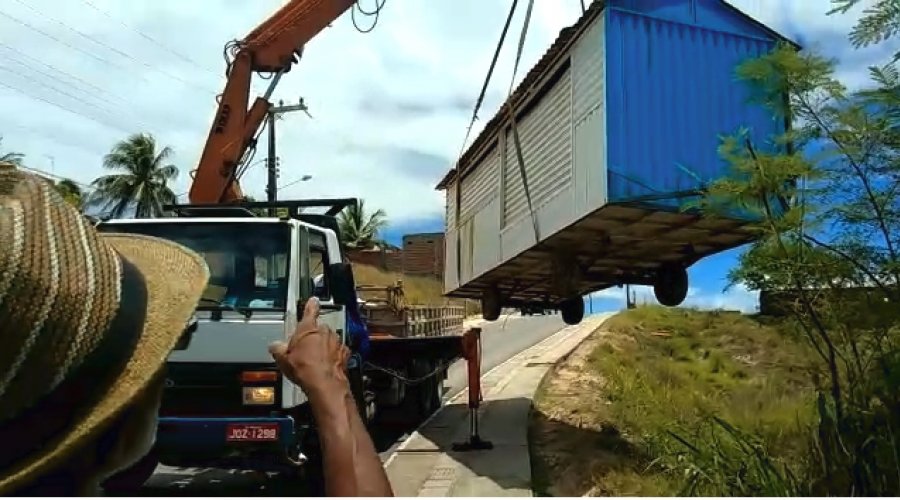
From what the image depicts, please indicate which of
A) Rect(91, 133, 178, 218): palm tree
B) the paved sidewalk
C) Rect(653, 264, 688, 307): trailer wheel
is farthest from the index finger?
Rect(91, 133, 178, 218): palm tree

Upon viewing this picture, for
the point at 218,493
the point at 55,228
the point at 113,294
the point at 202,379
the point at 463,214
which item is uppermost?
the point at 463,214

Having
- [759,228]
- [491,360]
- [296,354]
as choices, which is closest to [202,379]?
[759,228]

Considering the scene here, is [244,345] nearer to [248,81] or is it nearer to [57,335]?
[57,335]

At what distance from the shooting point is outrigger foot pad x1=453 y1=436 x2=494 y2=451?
1020cm

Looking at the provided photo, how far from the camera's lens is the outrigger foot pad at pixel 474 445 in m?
10.2

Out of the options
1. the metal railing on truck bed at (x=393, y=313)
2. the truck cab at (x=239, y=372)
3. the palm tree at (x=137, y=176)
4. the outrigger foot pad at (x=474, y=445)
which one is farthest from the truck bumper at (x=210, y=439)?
the palm tree at (x=137, y=176)

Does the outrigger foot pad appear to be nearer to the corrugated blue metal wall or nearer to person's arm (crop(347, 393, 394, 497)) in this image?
the corrugated blue metal wall

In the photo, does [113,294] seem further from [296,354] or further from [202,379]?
[202,379]

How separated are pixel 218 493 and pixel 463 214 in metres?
6.30

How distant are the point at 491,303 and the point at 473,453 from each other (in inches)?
169

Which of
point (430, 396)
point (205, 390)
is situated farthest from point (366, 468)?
point (430, 396)

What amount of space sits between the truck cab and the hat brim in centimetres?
431

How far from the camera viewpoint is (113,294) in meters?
1.50

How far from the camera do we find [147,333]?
160 cm
